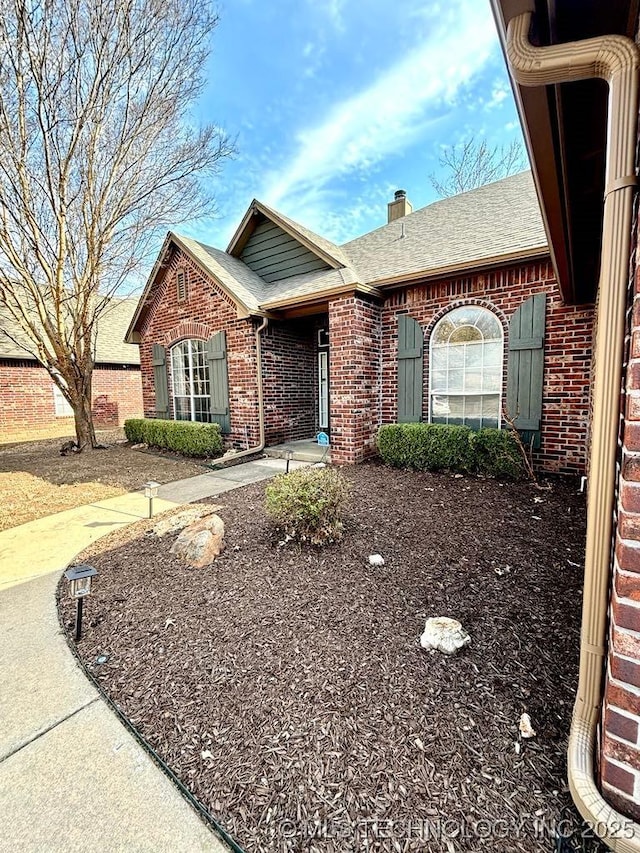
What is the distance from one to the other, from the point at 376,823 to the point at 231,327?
25.8ft

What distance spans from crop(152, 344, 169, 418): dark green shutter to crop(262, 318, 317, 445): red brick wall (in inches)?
137

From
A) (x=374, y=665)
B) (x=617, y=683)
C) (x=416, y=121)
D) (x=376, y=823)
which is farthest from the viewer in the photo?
(x=416, y=121)

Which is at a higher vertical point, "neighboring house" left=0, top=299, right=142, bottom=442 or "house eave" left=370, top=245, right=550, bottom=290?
"house eave" left=370, top=245, right=550, bottom=290

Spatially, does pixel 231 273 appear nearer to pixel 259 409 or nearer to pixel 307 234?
pixel 307 234

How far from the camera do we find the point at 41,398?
1324cm

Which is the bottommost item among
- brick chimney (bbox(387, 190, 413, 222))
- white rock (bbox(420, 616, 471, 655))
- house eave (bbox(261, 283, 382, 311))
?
white rock (bbox(420, 616, 471, 655))

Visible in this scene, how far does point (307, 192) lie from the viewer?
516 inches

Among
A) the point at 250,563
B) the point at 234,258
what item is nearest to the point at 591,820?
the point at 250,563

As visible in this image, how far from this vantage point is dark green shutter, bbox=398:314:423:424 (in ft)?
21.1

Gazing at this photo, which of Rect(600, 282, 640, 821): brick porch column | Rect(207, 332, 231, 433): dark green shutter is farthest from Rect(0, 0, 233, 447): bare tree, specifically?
Rect(600, 282, 640, 821): brick porch column

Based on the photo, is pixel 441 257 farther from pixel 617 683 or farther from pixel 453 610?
pixel 617 683

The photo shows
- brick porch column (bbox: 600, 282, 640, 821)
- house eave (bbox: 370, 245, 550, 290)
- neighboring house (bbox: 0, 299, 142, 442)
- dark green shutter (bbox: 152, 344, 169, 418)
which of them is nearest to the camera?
brick porch column (bbox: 600, 282, 640, 821)

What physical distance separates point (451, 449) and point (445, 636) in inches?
148

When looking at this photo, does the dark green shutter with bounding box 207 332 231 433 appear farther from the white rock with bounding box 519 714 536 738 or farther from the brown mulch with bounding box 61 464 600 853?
the white rock with bounding box 519 714 536 738
